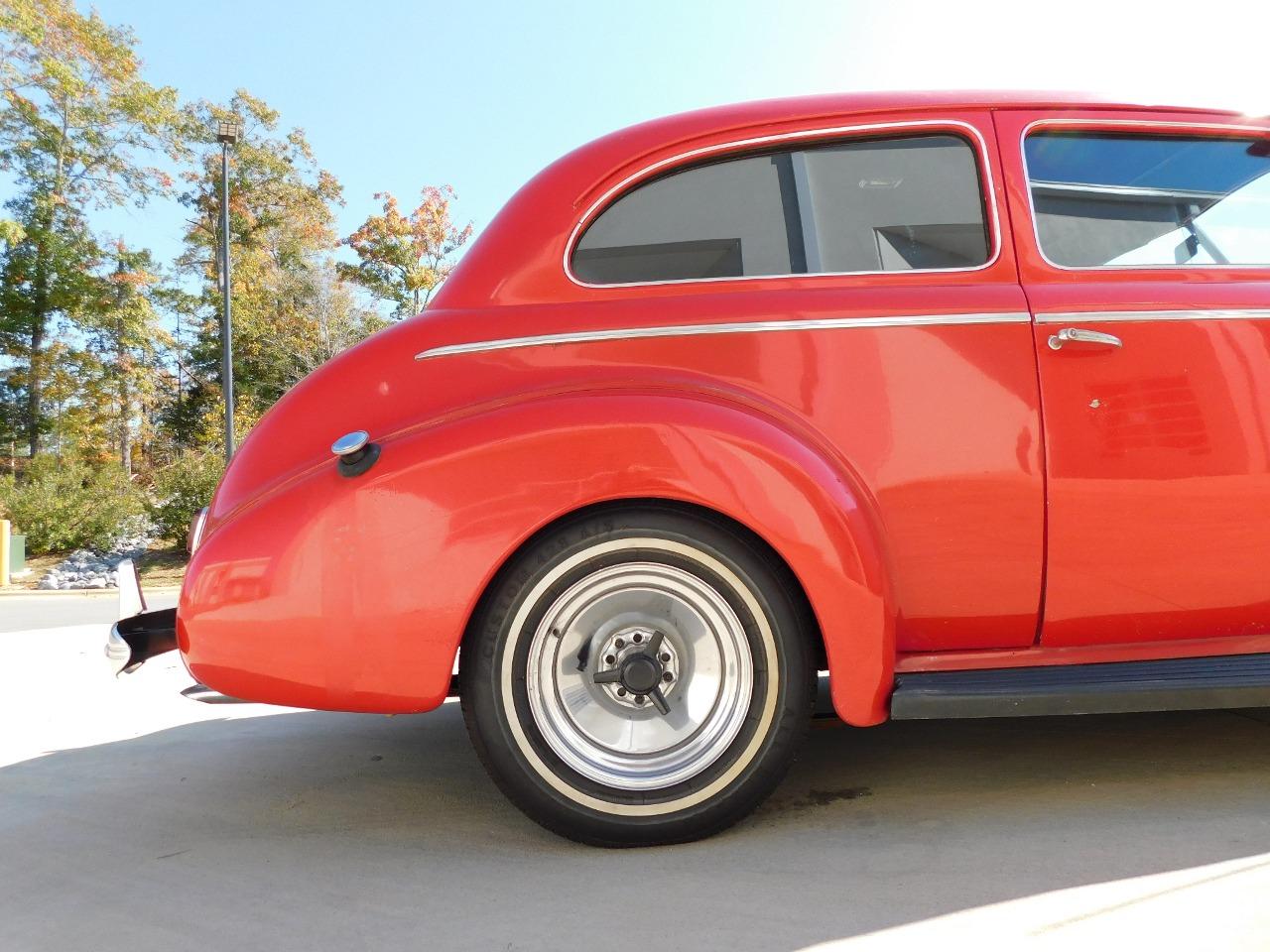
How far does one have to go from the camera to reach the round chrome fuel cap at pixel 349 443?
2.12 meters

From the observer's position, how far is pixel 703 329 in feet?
7.43

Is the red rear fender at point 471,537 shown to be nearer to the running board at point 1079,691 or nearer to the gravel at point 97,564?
the running board at point 1079,691

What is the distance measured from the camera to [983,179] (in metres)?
2.43

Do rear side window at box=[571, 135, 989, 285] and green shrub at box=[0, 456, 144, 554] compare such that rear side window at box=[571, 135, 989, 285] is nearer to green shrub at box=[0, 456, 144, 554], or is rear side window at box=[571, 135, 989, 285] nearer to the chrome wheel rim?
the chrome wheel rim

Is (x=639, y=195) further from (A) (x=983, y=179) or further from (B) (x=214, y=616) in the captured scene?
(B) (x=214, y=616)

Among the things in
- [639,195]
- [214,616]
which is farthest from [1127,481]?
[214,616]

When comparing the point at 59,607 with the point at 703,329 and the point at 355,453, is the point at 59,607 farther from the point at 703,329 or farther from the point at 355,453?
the point at 703,329

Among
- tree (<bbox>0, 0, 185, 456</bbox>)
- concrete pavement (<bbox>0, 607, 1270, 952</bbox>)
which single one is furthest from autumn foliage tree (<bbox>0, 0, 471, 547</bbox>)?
concrete pavement (<bbox>0, 607, 1270, 952</bbox>)

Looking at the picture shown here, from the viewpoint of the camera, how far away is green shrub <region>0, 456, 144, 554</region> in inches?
671

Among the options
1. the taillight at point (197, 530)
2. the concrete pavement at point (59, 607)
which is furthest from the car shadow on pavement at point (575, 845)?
the concrete pavement at point (59, 607)

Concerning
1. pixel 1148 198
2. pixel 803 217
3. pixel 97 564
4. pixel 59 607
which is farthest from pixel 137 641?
pixel 97 564

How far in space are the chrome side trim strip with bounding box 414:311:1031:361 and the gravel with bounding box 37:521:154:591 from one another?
32.6 ft

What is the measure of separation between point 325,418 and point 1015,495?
5.65ft

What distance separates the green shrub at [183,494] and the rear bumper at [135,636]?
1514 cm
